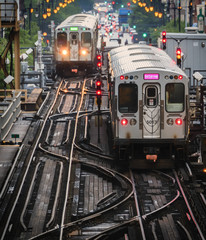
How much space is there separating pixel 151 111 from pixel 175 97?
89 centimetres

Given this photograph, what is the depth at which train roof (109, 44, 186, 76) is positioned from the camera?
72.6 feet

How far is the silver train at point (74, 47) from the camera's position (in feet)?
139

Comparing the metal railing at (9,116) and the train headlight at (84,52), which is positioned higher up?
the train headlight at (84,52)

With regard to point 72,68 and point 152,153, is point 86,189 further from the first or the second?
point 72,68

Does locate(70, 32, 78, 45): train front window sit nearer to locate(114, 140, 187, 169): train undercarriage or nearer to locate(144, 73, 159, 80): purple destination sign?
locate(114, 140, 187, 169): train undercarriage

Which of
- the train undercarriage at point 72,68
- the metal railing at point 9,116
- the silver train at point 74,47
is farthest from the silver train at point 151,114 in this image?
the train undercarriage at point 72,68

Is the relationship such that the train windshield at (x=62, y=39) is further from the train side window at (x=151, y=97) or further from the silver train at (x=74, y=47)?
the train side window at (x=151, y=97)

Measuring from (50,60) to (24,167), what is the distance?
2774 cm

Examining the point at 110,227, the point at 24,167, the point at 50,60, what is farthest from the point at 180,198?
the point at 50,60

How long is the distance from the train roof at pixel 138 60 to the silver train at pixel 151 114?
0.24 ft

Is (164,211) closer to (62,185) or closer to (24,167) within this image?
(62,185)

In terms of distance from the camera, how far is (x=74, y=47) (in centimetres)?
4306

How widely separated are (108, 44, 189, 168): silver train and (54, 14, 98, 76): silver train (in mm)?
20513

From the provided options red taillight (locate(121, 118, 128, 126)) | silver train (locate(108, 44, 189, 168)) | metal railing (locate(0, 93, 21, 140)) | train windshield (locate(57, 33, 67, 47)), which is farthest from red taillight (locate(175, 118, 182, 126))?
train windshield (locate(57, 33, 67, 47))
